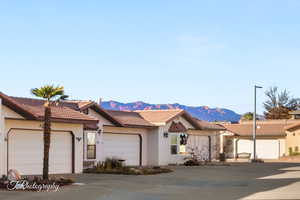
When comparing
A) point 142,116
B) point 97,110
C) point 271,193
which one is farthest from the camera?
point 142,116

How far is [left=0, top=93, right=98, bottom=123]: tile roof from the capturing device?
1021 inches

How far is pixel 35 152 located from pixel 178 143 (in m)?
16.0

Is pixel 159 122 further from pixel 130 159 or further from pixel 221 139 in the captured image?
pixel 221 139

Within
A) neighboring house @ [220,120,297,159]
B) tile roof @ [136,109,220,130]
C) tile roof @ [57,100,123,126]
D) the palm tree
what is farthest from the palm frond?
neighboring house @ [220,120,297,159]

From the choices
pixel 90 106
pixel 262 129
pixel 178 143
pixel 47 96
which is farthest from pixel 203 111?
pixel 47 96

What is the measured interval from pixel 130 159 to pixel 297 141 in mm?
23345

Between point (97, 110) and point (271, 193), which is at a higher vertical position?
point (97, 110)

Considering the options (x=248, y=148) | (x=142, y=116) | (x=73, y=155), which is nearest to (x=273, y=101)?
(x=248, y=148)

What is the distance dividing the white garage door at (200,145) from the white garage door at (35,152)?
15310mm

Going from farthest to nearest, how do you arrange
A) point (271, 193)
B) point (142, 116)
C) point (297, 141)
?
1. point (297, 141)
2. point (142, 116)
3. point (271, 193)

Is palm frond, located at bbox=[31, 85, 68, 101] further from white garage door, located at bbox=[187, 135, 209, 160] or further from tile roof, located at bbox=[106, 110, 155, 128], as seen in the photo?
white garage door, located at bbox=[187, 135, 209, 160]

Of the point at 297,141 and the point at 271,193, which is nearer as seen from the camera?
the point at 271,193

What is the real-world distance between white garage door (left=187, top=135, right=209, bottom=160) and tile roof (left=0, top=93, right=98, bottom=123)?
48.5 ft

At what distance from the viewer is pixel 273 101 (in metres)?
90.9
